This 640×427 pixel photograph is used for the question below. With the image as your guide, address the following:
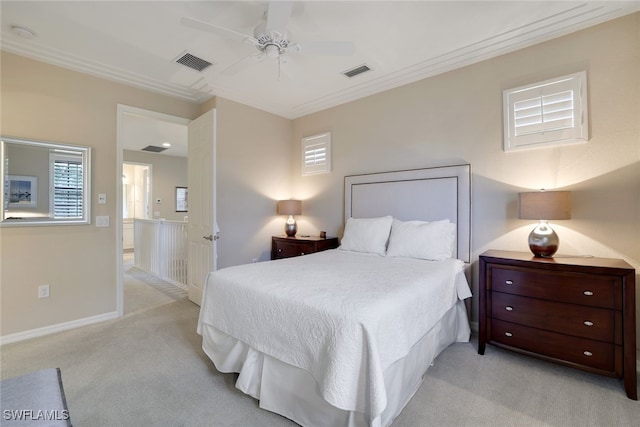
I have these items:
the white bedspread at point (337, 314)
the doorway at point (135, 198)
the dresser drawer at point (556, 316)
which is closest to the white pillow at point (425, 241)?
the white bedspread at point (337, 314)

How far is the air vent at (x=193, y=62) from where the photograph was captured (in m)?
2.90

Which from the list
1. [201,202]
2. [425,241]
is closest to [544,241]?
[425,241]

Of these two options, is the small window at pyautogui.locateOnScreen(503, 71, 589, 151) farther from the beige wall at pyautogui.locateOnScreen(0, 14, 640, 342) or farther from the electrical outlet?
the electrical outlet

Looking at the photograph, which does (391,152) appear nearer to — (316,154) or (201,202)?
(316,154)

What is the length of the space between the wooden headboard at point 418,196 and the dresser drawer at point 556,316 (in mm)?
658

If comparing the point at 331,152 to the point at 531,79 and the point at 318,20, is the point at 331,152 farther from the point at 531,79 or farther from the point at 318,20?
the point at 531,79

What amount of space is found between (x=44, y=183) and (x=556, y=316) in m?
4.78

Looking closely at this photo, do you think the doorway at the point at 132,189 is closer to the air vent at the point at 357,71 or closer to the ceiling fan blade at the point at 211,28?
the ceiling fan blade at the point at 211,28

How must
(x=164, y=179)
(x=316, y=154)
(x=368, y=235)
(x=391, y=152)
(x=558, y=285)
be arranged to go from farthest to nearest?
(x=164, y=179) < (x=316, y=154) < (x=391, y=152) < (x=368, y=235) < (x=558, y=285)

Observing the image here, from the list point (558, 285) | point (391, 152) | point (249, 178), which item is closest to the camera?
point (558, 285)

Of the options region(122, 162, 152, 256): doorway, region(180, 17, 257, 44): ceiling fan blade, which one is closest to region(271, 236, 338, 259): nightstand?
region(180, 17, 257, 44): ceiling fan blade

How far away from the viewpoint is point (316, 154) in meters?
4.36

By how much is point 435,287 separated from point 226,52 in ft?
9.44

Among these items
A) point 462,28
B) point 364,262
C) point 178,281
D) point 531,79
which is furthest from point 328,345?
point 178,281
